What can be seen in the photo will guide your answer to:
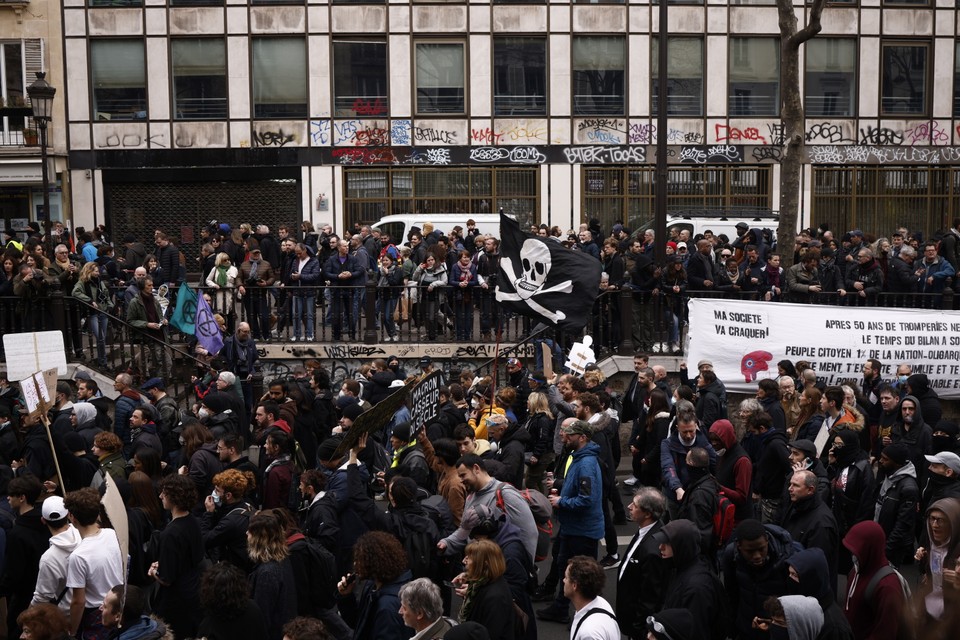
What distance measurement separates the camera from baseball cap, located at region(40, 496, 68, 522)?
7.24 metres

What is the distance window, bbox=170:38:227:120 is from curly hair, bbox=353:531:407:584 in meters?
26.6

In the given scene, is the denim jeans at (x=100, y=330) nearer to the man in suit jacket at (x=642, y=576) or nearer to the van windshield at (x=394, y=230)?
the van windshield at (x=394, y=230)

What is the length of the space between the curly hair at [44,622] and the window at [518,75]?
27.0 m

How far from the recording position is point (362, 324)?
18453 millimetres

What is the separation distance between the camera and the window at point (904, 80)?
108 feet

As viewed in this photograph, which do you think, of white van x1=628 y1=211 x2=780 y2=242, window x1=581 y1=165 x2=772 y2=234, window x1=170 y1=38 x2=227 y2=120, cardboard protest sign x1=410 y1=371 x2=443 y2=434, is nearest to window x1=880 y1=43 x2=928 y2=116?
window x1=581 y1=165 x2=772 y2=234

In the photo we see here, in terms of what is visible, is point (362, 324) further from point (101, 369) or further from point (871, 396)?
point (871, 396)

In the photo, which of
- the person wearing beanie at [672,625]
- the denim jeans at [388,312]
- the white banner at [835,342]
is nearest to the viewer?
the person wearing beanie at [672,625]

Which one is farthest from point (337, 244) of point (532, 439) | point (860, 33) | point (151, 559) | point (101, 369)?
point (860, 33)

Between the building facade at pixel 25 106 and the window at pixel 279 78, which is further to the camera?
the window at pixel 279 78

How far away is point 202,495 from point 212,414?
2365 mm

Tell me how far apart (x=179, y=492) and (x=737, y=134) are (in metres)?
27.3

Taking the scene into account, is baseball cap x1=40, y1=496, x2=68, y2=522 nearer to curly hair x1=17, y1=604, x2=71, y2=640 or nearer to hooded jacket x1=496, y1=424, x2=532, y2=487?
curly hair x1=17, y1=604, x2=71, y2=640

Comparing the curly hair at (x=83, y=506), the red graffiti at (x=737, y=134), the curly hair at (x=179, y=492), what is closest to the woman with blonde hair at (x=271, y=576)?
the curly hair at (x=179, y=492)
